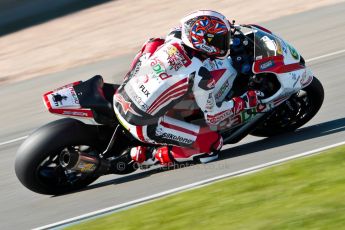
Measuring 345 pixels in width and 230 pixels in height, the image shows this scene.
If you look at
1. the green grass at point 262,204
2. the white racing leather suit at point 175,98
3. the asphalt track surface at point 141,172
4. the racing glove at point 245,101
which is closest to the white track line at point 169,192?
the asphalt track surface at point 141,172

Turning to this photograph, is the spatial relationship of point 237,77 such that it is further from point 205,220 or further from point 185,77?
point 205,220

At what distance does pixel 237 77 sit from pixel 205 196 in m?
1.87

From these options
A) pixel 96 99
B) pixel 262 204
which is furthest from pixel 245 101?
pixel 262 204

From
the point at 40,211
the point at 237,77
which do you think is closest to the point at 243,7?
the point at 237,77

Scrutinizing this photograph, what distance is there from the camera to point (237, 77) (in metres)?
8.61

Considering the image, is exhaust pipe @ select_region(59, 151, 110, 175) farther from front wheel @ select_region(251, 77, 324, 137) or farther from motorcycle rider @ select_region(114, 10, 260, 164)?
front wheel @ select_region(251, 77, 324, 137)

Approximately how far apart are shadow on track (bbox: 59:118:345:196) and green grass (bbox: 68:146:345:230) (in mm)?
972

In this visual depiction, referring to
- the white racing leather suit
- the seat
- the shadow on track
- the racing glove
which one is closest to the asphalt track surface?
the shadow on track

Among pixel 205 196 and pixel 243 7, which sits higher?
pixel 205 196

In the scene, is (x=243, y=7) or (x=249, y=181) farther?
(x=243, y=7)

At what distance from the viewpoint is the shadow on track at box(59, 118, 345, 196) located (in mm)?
8656

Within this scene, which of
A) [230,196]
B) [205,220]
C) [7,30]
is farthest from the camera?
[7,30]

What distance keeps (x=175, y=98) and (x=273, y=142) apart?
133 cm

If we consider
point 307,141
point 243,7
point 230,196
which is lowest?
point 243,7
